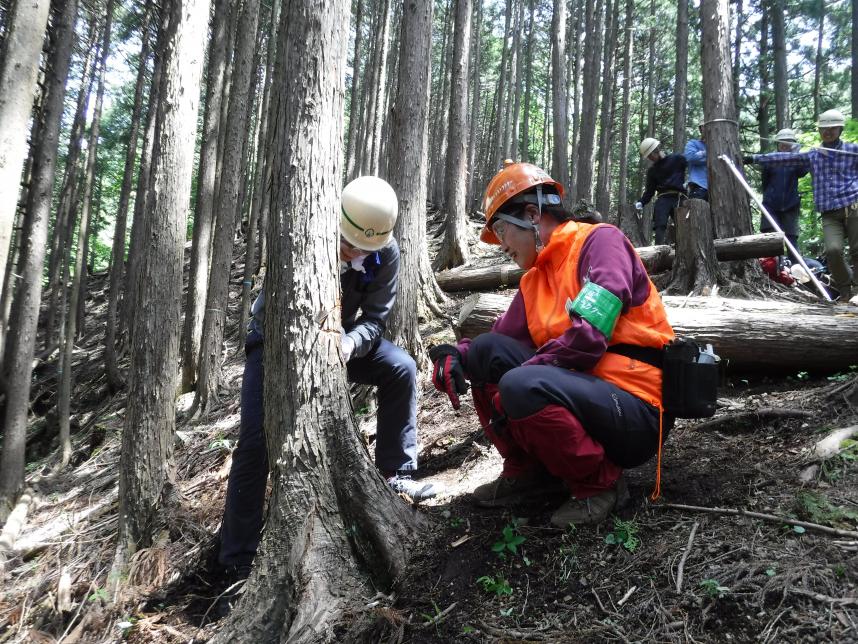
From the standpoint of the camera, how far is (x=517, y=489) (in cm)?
288

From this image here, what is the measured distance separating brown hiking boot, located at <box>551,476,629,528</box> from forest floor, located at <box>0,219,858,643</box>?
1.4 inches

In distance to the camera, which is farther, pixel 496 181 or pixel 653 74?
pixel 653 74

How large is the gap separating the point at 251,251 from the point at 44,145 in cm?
362

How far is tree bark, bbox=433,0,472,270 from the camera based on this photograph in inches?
342

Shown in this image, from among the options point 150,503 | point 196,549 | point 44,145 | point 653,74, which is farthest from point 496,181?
point 653,74

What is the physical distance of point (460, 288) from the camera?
25.4 feet

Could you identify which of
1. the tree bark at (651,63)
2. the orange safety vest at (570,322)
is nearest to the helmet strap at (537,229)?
the orange safety vest at (570,322)

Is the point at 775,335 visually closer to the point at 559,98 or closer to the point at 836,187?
the point at 836,187

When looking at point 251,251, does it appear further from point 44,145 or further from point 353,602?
point 353,602

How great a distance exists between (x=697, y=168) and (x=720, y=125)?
1402 millimetres

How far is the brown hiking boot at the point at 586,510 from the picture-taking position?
2.51m

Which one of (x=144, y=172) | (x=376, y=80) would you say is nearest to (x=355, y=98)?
(x=376, y=80)

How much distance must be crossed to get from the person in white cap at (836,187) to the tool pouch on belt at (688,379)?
15.8 feet

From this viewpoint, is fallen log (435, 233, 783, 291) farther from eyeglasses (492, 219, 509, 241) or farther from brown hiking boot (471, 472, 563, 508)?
brown hiking boot (471, 472, 563, 508)
